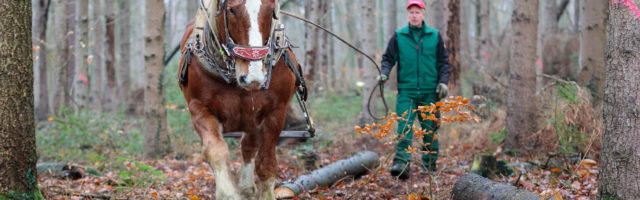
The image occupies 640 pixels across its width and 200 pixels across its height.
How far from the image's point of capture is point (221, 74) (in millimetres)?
4281

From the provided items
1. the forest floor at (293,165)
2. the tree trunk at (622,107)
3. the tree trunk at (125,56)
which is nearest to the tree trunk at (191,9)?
the tree trunk at (125,56)

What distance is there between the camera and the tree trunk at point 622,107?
3.57 m

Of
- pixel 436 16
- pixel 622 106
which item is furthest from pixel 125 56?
pixel 622 106

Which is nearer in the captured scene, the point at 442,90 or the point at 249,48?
the point at 249,48

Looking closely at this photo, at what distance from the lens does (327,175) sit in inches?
240

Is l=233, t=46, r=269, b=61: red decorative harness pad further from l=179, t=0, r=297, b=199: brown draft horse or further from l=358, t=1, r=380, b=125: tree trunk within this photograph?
l=358, t=1, r=380, b=125: tree trunk

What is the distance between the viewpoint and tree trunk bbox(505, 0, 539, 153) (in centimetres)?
739

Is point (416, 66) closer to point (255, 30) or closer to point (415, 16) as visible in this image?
point (415, 16)

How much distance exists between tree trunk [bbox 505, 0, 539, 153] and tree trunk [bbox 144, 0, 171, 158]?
17.8 ft

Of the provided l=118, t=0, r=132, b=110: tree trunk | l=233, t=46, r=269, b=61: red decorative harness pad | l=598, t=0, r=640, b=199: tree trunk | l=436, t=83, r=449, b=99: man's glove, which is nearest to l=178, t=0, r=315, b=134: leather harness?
l=233, t=46, r=269, b=61: red decorative harness pad

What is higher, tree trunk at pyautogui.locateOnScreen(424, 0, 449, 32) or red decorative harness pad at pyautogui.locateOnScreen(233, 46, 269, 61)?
tree trunk at pyautogui.locateOnScreen(424, 0, 449, 32)

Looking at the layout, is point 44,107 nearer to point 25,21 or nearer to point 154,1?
point 154,1

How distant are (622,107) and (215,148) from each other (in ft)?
9.55

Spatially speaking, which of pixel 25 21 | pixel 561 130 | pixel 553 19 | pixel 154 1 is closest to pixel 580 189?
pixel 561 130
